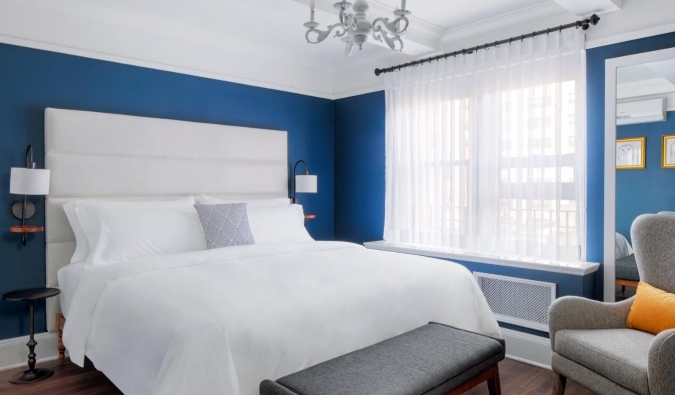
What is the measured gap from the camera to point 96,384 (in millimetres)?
2791

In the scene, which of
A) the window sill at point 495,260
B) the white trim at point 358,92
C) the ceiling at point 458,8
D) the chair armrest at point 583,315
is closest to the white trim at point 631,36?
the ceiling at point 458,8

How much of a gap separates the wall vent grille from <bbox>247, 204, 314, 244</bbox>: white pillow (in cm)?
153

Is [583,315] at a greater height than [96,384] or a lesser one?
greater

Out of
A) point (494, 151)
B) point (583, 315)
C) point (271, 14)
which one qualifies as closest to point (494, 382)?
point (583, 315)

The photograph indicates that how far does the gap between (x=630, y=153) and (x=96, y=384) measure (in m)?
3.75

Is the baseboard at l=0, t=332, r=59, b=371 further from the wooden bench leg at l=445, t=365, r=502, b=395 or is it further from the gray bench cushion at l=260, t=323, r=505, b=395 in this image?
the wooden bench leg at l=445, t=365, r=502, b=395

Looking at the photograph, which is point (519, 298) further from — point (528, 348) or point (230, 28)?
point (230, 28)

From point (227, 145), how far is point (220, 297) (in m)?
2.28

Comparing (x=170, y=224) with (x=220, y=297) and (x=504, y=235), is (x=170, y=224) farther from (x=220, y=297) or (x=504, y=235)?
(x=504, y=235)

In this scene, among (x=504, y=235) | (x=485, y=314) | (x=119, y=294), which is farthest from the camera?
(x=504, y=235)

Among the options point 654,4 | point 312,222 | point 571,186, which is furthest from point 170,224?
point 654,4

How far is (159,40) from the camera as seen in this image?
3.70m

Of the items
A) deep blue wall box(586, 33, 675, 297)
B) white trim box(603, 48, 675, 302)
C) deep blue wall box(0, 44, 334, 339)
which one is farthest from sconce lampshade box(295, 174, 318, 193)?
white trim box(603, 48, 675, 302)

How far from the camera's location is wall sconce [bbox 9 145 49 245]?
2.82m
